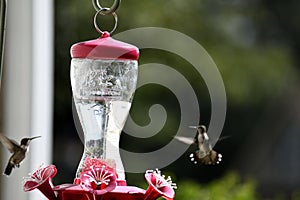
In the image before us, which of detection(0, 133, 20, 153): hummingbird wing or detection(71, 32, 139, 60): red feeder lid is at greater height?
detection(71, 32, 139, 60): red feeder lid

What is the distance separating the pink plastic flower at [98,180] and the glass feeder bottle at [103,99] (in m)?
0.10

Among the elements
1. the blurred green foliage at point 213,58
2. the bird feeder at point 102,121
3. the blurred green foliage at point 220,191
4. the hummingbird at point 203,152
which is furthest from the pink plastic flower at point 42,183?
the blurred green foliage at point 213,58

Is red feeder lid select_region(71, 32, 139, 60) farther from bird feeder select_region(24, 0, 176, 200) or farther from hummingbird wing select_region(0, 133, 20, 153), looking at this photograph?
hummingbird wing select_region(0, 133, 20, 153)

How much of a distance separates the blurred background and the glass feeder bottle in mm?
1785

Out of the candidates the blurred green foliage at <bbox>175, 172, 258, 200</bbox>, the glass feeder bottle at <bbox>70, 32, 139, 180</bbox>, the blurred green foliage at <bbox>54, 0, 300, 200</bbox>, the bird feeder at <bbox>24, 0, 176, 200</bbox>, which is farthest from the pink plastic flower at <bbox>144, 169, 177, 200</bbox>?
the blurred green foliage at <bbox>54, 0, 300, 200</bbox>

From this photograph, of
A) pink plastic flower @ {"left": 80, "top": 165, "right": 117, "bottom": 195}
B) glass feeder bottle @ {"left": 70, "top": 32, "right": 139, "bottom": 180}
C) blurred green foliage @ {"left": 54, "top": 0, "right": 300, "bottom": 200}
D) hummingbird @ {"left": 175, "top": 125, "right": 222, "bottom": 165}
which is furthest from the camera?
blurred green foliage @ {"left": 54, "top": 0, "right": 300, "bottom": 200}

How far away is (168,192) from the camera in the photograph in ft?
3.46

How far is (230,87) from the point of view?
3.46m

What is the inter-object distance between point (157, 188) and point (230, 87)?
8.04 feet

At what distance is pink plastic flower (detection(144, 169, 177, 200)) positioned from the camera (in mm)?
1041

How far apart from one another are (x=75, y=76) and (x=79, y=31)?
1.99 metres

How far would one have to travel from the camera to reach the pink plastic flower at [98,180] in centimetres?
101

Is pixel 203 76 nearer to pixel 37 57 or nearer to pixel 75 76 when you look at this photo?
pixel 37 57

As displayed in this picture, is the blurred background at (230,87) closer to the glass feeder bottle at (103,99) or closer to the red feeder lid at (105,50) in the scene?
the glass feeder bottle at (103,99)
